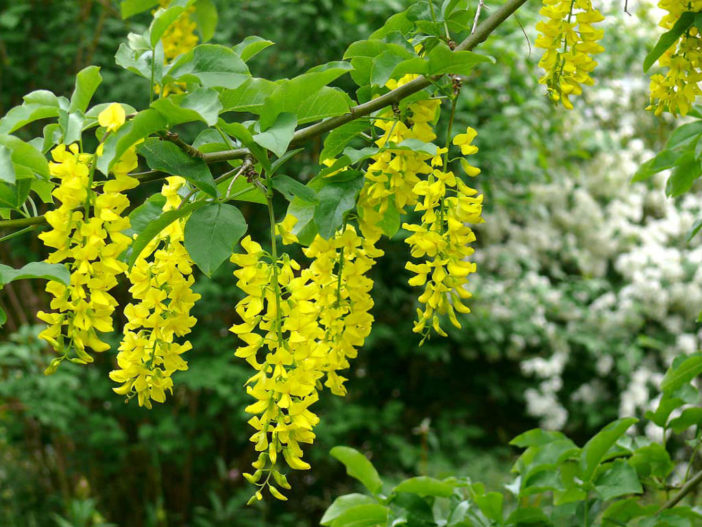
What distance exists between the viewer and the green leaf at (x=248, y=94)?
29.9 inches

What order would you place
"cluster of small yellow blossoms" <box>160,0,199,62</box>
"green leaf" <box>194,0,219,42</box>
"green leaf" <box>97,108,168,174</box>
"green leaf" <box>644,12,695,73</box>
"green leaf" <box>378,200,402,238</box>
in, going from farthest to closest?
"cluster of small yellow blossoms" <box>160,0,199,62</box> → "green leaf" <box>194,0,219,42</box> → "green leaf" <box>644,12,695,73</box> → "green leaf" <box>378,200,402,238</box> → "green leaf" <box>97,108,168,174</box>

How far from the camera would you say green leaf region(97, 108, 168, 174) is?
667mm

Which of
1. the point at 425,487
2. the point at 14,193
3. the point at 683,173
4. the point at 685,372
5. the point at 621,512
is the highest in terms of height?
the point at 14,193

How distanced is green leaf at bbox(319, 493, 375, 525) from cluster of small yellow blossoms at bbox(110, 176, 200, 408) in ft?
1.40

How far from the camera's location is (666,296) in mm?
4426

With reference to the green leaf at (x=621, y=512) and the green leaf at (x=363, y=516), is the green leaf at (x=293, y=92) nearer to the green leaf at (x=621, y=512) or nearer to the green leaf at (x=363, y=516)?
the green leaf at (x=363, y=516)

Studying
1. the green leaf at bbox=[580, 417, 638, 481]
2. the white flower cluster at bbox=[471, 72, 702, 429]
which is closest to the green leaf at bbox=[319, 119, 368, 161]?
the green leaf at bbox=[580, 417, 638, 481]

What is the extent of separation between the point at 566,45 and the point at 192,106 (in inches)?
24.1

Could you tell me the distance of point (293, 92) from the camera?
29.4 inches

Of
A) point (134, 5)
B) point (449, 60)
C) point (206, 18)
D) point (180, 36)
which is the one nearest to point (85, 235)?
point (449, 60)

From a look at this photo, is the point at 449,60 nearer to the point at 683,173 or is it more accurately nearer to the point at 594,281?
the point at 683,173

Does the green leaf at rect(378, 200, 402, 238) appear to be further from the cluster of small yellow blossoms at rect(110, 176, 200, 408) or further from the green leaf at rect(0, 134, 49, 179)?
the green leaf at rect(0, 134, 49, 179)

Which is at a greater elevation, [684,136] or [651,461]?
[684,136]

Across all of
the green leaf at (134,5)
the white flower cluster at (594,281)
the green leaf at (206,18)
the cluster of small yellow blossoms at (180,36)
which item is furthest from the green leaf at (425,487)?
the white flower cluster at (594,281)
